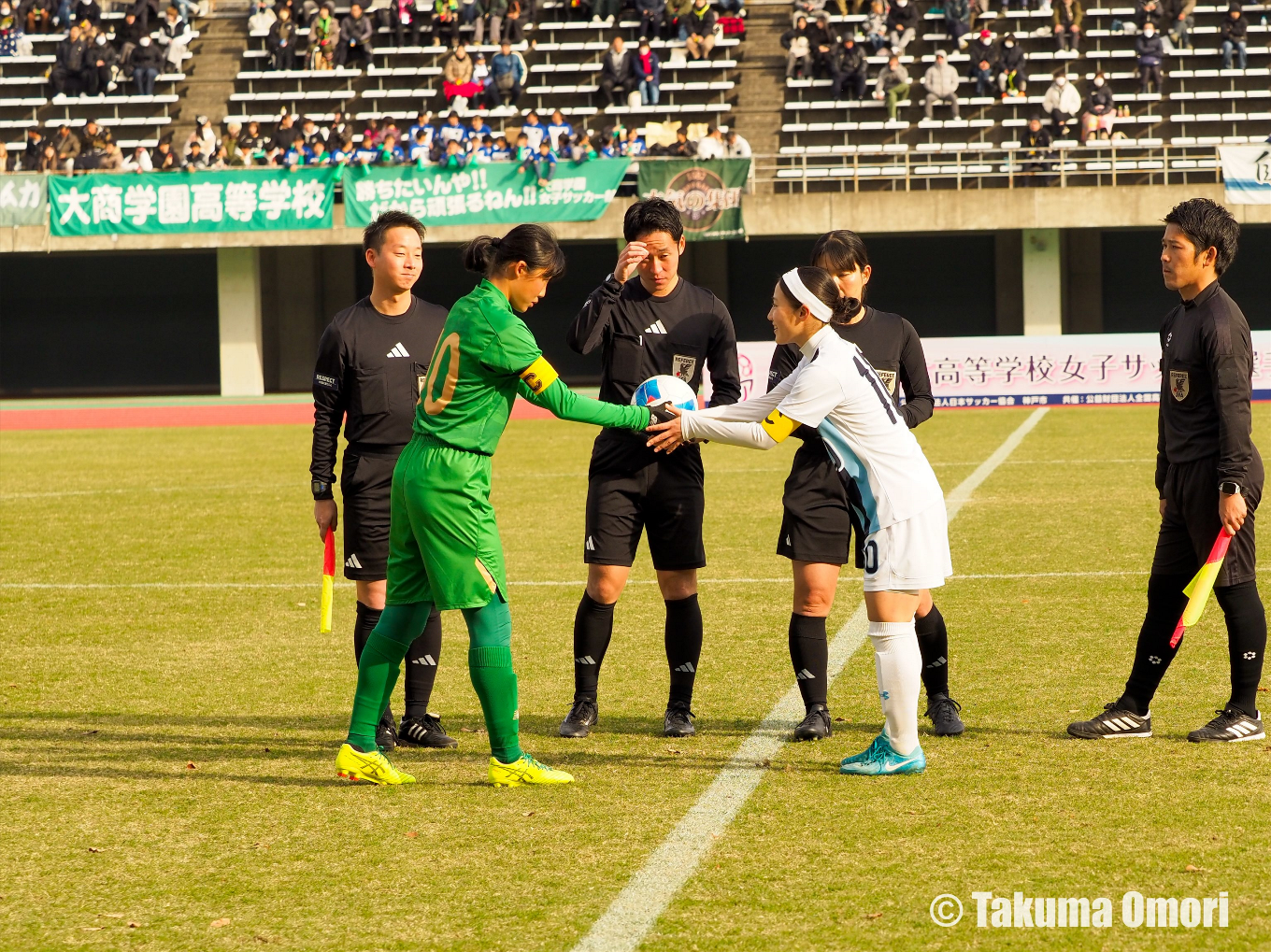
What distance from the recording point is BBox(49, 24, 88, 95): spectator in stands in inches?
1458

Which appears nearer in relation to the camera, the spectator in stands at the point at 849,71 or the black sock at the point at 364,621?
the black sock at the point at 364,621

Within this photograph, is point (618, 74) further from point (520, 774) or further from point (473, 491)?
point (520, 774)

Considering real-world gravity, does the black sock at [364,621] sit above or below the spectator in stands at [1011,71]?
below

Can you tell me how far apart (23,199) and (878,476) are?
100 feet

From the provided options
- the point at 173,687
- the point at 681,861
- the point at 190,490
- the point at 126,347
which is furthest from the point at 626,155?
the point at 681,861

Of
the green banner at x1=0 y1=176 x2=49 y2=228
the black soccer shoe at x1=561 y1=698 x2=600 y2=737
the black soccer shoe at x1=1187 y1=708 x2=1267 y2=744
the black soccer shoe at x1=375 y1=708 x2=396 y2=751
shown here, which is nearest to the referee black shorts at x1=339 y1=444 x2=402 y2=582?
the black soccer shoe at x1=375 y1=708 x2=396 y2=751

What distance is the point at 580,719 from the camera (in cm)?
609

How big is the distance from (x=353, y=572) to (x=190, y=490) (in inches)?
414

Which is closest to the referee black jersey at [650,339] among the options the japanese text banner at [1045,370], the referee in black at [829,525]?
the referee in black at [829,525]

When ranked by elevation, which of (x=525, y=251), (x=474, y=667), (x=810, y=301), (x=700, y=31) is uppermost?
(x=700, y=31)

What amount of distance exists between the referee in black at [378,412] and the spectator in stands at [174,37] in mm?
34947

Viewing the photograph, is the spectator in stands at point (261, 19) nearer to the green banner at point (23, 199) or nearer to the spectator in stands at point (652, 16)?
the green banner at point (23, 199)

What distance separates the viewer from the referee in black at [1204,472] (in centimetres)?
548

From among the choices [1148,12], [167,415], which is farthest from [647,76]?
[167,415]
